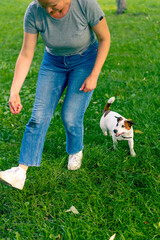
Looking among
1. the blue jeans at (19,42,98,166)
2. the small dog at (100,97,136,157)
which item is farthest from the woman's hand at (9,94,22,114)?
the small dog at (100,97,136,157)

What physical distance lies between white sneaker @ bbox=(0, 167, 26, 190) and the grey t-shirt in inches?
45.0

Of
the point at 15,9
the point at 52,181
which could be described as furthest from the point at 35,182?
the point at 15,9

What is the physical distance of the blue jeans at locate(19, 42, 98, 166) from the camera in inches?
106

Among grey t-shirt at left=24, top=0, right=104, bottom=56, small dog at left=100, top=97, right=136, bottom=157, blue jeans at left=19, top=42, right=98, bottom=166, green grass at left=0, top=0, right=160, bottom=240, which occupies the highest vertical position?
grey t-shirt at left=24, top=0, right=104, bottom=56

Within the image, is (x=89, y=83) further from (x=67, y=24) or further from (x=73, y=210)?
(x=73, y=210)

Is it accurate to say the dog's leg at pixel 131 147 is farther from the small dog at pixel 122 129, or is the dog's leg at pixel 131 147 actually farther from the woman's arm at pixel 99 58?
the woman's arm at pixel 99 58

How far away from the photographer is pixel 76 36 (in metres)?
2.54

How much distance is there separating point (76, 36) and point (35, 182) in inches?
57.2

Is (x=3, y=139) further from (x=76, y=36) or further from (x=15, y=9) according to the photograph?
(x=15, y=9)

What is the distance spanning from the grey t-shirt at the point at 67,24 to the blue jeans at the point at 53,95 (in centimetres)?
17

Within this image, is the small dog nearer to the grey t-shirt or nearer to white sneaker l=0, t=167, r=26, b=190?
the grey t-shirt

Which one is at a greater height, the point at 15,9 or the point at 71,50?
the point at 71,50

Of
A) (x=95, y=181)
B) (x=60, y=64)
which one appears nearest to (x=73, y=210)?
(x=95, y=181)

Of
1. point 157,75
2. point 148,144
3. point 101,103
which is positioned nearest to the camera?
point 148,144
